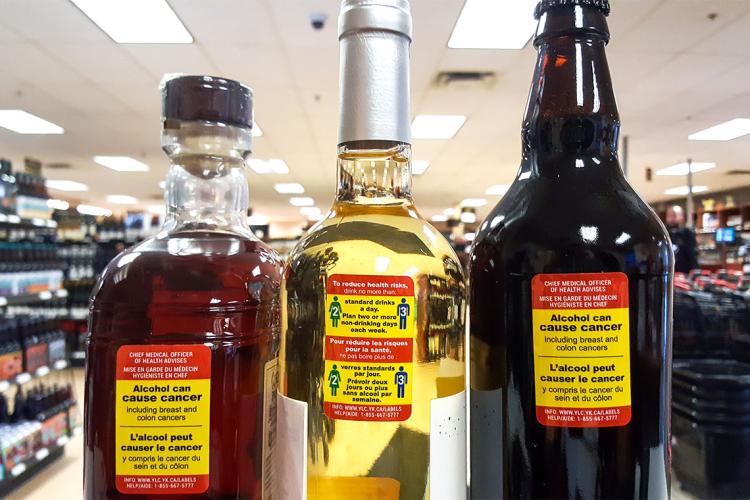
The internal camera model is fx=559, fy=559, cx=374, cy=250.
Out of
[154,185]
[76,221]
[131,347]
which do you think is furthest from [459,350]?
[154,185]

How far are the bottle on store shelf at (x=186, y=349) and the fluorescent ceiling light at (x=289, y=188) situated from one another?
9.13m

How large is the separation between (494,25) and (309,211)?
38.1 ft

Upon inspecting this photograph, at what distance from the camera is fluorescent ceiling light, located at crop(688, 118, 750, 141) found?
17.4 ft

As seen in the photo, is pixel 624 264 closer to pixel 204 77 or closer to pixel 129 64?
pixel 204 77

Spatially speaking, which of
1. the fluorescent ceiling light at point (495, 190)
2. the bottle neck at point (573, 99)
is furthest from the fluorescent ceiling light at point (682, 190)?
the bottle neck at point (573, 99)

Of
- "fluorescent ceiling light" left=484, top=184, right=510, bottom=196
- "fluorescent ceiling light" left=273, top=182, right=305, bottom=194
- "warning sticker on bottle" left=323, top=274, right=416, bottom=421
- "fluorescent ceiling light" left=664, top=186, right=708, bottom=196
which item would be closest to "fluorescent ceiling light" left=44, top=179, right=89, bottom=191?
"fluorescent ceiling light" left=273, top=182, right=305, bottom=194

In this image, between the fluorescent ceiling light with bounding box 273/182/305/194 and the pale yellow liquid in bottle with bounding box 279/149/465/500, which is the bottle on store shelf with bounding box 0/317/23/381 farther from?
the fluorescent ceiling light with bounding box 273/182/305/194

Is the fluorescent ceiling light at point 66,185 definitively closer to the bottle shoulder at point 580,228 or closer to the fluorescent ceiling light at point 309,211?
the fluorescent ceiling light at point 309,211

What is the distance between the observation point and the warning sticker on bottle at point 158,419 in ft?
1.32

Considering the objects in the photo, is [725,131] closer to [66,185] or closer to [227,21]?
[227,21]

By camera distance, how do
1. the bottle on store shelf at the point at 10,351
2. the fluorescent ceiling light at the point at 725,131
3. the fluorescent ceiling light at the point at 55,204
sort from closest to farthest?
the bottle on store shelf at the point at 10,351
the fluorescent ceiling light at the point at 55,204
the fluorescent ceiling light at the point at 725,131

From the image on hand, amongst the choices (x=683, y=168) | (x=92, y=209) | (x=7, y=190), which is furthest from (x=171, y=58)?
(x=92, y=209)

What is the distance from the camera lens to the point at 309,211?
1447cm

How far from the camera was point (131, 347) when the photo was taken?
16.0 inches
